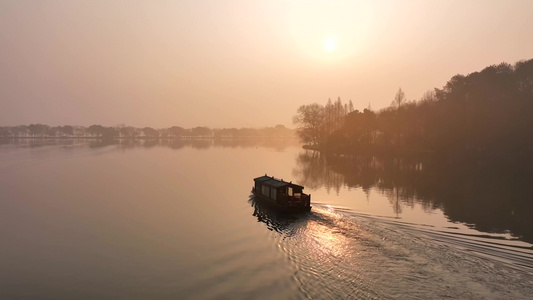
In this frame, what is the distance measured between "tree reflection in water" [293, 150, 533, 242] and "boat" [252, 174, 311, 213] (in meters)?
11.9

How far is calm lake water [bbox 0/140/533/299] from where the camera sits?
20.3 metres

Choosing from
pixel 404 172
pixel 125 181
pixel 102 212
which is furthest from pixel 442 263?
pixel 125 181

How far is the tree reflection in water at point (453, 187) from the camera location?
36312 millimetres

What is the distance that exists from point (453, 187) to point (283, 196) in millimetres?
34691

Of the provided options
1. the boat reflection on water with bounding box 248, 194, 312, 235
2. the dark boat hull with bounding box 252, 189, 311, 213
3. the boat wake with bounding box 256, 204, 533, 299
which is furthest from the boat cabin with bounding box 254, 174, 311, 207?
the boat wake with bounding box 256, 204, 533, 299

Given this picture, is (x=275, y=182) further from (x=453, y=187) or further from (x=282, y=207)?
(x=453, y=187)

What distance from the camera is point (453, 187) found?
181 feet

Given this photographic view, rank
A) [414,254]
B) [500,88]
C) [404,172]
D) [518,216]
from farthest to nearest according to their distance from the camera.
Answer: [500,88] < [404,172] < [518,216] < [414,254]

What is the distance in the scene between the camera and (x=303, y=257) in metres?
25.3

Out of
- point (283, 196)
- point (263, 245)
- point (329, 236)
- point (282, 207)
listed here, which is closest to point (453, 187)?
point (283, 196)

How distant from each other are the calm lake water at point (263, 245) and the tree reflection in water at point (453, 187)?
0.35 m

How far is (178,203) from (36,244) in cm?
1890

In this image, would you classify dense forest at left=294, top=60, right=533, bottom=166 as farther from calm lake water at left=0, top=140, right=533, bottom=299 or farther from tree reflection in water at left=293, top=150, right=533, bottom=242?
calm lake water at left=0, top=140, right=533, bottom=299

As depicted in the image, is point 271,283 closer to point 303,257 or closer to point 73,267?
point 303,257
